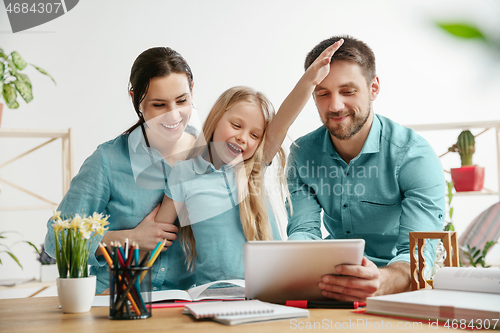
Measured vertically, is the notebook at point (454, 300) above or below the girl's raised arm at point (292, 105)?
below

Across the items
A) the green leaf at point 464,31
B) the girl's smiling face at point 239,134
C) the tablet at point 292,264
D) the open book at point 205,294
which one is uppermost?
the green leaf at point 464,31

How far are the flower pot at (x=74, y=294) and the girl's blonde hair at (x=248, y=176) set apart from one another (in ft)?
1.66

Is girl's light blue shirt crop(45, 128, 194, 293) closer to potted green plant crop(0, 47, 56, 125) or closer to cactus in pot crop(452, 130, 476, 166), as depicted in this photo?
potted green plant crop(0, 47, 56, 125)

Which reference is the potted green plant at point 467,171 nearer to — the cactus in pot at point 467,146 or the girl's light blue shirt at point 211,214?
the cactus in pot at point 467,146

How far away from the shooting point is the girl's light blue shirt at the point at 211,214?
1267mm

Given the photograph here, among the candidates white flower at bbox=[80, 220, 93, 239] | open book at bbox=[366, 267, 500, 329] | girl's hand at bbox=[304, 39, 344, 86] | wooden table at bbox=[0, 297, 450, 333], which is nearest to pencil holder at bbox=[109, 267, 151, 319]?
wooden table at bbox=[0, 297, 450, 333]

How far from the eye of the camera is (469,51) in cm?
257

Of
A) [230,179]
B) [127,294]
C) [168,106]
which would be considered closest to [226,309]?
[127,294]

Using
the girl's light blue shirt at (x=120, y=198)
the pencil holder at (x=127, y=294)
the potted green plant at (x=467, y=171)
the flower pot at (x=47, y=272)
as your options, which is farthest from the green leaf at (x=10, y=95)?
the potted green plant at (x=467, y=171)

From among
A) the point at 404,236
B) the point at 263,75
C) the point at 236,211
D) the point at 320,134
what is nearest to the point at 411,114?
the point at 263,75

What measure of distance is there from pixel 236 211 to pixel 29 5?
1590mm

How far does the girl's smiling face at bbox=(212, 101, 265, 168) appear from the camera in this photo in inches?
53.2

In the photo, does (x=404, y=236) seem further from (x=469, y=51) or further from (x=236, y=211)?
(x=469, y=51)

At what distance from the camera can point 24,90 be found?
1964mm
